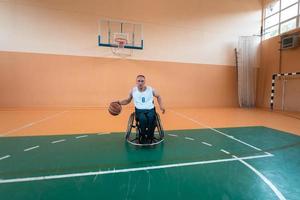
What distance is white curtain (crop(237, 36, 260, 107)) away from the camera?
314 inches

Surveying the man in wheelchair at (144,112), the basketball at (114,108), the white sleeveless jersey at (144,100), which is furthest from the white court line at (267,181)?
the basketball at (114,108)

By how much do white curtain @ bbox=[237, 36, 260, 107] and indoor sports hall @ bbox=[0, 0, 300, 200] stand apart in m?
0.04

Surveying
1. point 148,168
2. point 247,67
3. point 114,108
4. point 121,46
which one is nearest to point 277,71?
point 247,67

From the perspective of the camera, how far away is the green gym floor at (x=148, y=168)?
153cm

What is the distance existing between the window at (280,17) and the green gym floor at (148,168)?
6.06 meters

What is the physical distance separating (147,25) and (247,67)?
4641 millimetres

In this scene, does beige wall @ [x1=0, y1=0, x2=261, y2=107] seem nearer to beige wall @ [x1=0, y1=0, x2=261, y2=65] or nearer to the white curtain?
beige wall @ [x1=0, y1=0, x2=261, y2=65]

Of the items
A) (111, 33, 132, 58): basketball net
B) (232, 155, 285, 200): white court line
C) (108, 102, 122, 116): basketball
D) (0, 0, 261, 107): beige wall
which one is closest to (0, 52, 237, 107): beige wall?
(0, 0, 261, 107): beige wall

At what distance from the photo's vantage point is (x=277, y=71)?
730 centimetres

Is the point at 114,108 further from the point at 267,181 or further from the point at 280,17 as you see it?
the point at 280,17

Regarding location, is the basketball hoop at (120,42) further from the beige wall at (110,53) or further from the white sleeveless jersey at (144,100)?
the white sleeveless jersey at (144,100)

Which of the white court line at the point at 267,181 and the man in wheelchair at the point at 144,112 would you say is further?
the man in wheelchair at the point at 144,112

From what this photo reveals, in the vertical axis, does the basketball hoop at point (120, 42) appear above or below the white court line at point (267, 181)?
above

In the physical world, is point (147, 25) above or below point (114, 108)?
above
